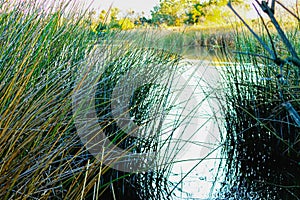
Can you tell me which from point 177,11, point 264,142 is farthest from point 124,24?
point 177,11

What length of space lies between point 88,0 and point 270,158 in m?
1.23

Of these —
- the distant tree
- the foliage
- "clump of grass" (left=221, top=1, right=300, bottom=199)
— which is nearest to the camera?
"clump of grass" (left=221, top=1, right=300, bottom=199)

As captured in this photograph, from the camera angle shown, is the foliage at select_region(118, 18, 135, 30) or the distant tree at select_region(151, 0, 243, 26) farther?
the distant tree at select_region(151, 0, 243, 26)

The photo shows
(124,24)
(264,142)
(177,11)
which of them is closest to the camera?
(264,142)

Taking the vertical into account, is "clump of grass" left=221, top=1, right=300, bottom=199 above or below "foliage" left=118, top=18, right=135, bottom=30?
below

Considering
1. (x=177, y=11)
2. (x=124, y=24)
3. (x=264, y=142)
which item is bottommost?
(x=264, y=142)

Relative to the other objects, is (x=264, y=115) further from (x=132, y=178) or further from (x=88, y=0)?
(x=88, y=0)

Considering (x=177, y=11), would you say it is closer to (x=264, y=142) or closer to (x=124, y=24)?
(x=124, y=24)

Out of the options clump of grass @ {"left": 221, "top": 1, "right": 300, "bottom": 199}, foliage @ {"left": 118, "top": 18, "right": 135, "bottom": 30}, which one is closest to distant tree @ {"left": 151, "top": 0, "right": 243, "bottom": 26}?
foliage @ {"left": 118, "top": 18, "right": 135, "bottom": 30}

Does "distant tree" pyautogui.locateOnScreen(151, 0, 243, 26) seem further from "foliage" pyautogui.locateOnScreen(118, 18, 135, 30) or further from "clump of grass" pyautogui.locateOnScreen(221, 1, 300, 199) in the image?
"clump of grass" pyautogui.locateOnScreen(221, 1, 300, 199)

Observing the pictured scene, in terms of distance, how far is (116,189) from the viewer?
5.52 ft

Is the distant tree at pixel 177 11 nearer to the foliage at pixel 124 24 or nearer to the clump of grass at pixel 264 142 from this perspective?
the foliage at pixel 124 24

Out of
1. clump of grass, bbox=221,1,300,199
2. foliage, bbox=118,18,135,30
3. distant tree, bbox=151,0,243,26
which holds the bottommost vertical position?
clump of grass, bbox=221,1,300,199

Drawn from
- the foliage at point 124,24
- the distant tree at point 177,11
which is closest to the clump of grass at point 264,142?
the foliage at point 124,24
